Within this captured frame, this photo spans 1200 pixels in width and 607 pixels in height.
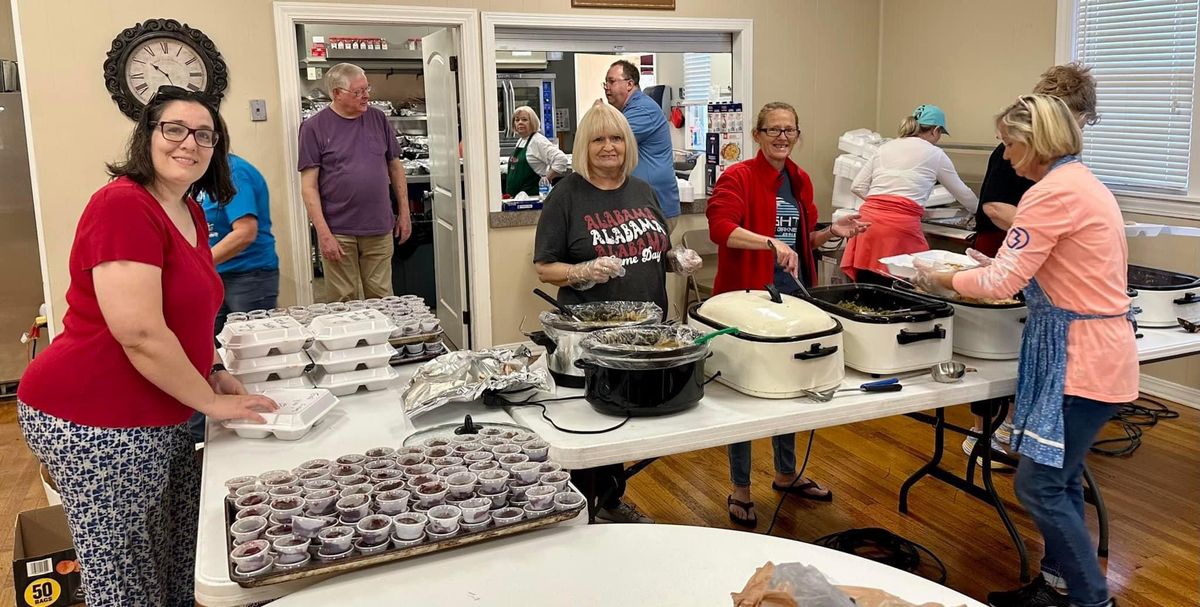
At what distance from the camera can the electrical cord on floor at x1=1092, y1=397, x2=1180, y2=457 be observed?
3.97 metres

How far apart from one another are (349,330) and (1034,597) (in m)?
2.05

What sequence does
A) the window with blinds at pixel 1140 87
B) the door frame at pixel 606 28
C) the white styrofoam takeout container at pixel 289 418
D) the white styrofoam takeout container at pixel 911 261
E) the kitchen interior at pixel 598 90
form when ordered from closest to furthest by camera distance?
the white styrofoam takeout container at pixel 289 418
the white styrofoam takeout container at pixel 911 261
the window with blinds at pixel 1140 87
the door frame at pixel 606 28
the kitchen interior at pixel 598 90

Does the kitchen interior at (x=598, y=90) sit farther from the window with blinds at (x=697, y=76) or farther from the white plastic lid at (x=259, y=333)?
the white plastic lid at (x=259, y=333)

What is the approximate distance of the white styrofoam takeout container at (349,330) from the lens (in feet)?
7.92

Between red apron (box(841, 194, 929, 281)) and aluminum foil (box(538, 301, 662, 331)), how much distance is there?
2.07m

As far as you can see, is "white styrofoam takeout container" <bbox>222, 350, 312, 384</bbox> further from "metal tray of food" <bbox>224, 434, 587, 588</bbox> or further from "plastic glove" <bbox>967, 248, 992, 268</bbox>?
"plastic glove" <bbox>967, 248, 992, 268</bbox>

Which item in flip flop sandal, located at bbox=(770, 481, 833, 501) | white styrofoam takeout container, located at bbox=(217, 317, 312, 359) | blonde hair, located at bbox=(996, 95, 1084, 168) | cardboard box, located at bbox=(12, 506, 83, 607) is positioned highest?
blonde hair, located at bbox=(996, 95, 1084, 168)

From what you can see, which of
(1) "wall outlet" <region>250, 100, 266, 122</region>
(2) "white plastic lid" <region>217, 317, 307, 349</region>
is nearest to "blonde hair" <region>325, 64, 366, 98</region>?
(1) "wall outlet" <region>250, 100, 266, 122</region>

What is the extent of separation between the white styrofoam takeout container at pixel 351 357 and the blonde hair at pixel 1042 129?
5.67 ft

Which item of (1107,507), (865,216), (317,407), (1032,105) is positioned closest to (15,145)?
(317,407)

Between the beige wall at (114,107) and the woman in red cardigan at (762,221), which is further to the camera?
the beige wall at (114,107)

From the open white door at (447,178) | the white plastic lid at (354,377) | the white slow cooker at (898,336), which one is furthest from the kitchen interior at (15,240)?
the white slow cooker at (898,336)

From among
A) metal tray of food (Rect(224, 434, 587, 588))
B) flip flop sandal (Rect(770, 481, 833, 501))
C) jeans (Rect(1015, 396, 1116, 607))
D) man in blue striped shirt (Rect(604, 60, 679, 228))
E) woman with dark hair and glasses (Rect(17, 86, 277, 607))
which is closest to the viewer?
metal tray of food (Rect(224, 434, 587, 588))

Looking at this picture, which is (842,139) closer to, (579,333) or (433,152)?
(433,152)
